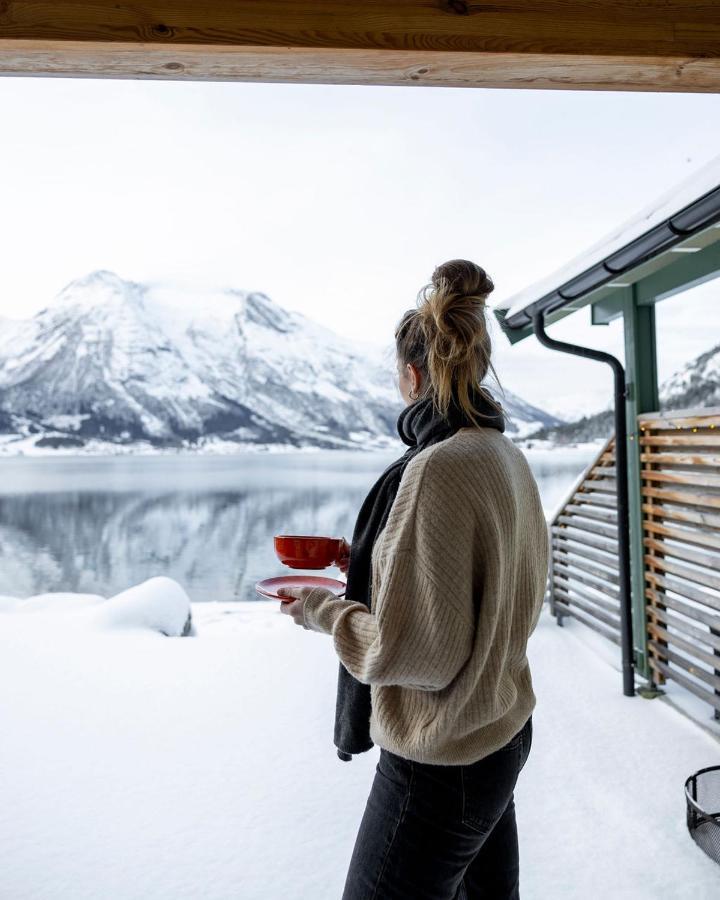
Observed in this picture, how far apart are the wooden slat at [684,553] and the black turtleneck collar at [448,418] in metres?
2.08

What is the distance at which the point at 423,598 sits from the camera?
792 millimetres

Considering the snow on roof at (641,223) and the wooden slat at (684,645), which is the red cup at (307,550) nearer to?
the snow on roof at (641,223)

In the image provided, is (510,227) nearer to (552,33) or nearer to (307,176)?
(307,176)

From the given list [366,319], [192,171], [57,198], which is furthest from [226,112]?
[366,319]

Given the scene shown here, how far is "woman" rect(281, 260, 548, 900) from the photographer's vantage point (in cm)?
80

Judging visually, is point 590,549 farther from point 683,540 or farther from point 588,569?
point 683,540

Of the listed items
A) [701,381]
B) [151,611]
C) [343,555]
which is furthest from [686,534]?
[701,381]

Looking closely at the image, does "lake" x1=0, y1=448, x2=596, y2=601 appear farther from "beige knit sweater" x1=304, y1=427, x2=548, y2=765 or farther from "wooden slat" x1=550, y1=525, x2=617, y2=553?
"beige knit sweater" x1=304, y1=427, x2=548, y2=765

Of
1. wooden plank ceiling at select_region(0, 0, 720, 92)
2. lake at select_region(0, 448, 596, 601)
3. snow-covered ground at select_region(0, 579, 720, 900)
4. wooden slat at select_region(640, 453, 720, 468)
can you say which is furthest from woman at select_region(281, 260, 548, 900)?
lake at select_region(0, 448, 596, 601)

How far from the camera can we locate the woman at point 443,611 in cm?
80

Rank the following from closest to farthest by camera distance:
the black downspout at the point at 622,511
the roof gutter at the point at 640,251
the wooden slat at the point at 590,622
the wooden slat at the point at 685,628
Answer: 1. the roof gutter at the point at 640,251
2. the wooden slat at the point at 685,628
3. the black downspout at the point at 622,511
4. the wooden slat at the point at 590,622

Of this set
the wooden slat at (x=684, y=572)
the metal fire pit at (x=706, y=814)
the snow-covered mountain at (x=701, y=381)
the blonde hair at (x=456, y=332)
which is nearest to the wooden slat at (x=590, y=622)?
the wooden slat at (x=684, y=572)

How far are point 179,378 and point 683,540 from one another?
48259 millimetres

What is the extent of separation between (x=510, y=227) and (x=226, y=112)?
16.4 metres
